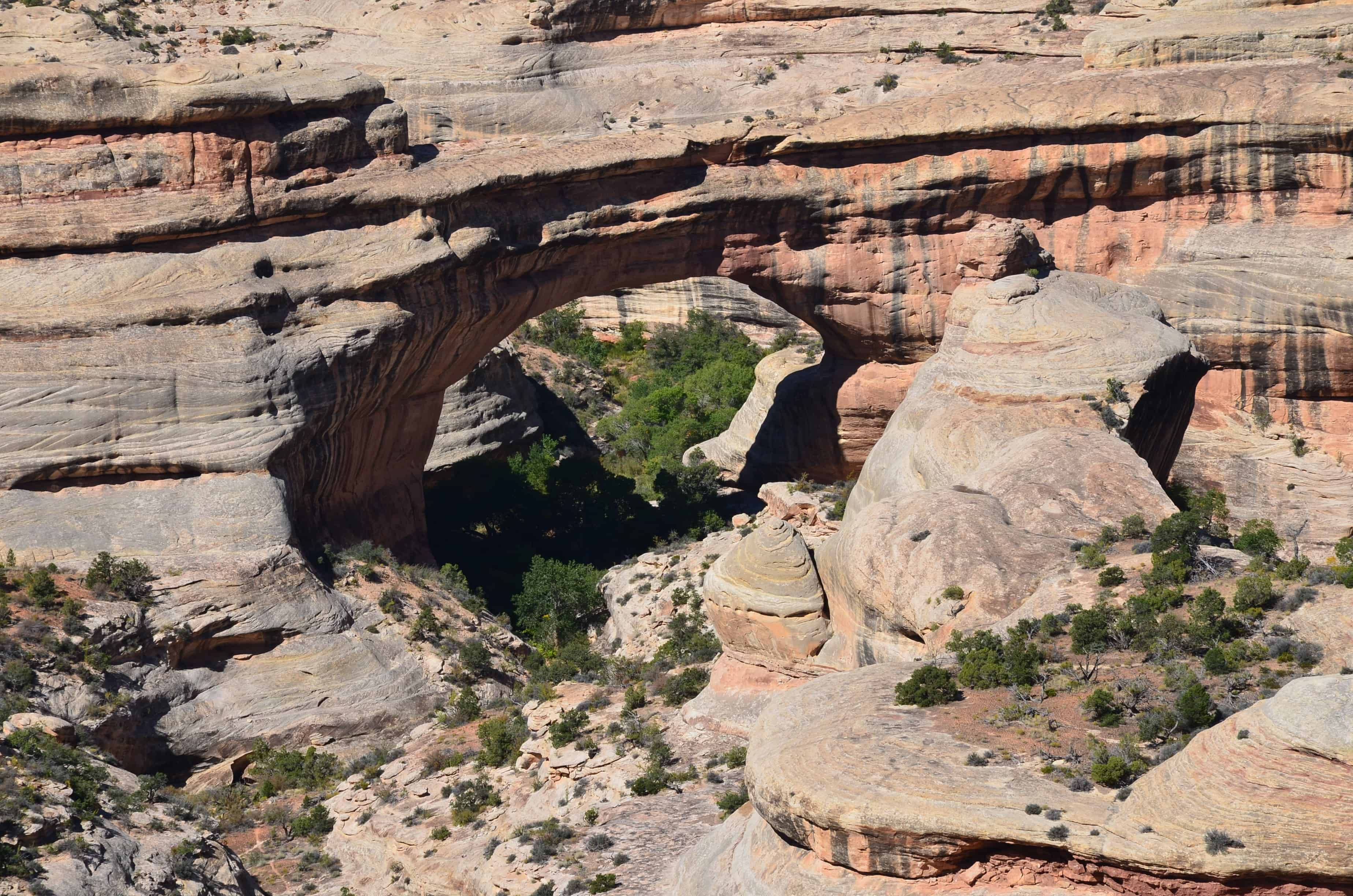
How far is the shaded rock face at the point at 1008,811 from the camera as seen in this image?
21031 mm

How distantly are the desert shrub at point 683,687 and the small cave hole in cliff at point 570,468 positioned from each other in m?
11.0

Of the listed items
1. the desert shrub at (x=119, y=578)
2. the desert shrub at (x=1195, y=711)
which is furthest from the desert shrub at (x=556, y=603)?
the desert shrub at (x=1195, y=711)

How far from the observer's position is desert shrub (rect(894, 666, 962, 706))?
88.3 ft

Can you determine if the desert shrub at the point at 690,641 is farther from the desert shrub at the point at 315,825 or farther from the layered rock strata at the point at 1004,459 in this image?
the desert shrub at the point at 315,825

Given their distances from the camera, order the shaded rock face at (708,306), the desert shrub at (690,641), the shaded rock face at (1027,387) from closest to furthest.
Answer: the desert shrub at (690,641), the shaded rock face at (1027,387), the shaded rock face at (708,306)

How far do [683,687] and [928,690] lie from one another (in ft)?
39.2

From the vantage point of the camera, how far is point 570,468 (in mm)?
59281

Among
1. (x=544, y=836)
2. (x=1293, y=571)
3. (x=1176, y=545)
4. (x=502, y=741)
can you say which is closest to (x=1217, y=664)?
(x=1293, y=571)

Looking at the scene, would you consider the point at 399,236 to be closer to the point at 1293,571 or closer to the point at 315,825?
the point at 315,825

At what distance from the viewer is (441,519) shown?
183ft

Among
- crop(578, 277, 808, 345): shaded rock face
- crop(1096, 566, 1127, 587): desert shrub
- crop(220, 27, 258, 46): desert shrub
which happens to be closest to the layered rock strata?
crop(1096, 566, 1127, 587): desert shrub

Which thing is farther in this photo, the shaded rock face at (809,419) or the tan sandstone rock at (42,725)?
the shaded rock face at (809,419)

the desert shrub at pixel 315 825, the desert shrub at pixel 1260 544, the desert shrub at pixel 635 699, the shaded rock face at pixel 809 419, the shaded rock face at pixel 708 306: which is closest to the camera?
the desert shrub at pixel 1260 544

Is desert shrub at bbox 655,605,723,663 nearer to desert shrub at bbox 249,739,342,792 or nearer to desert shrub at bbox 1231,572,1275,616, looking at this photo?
desert shrub at bbox 249,739,342,792
